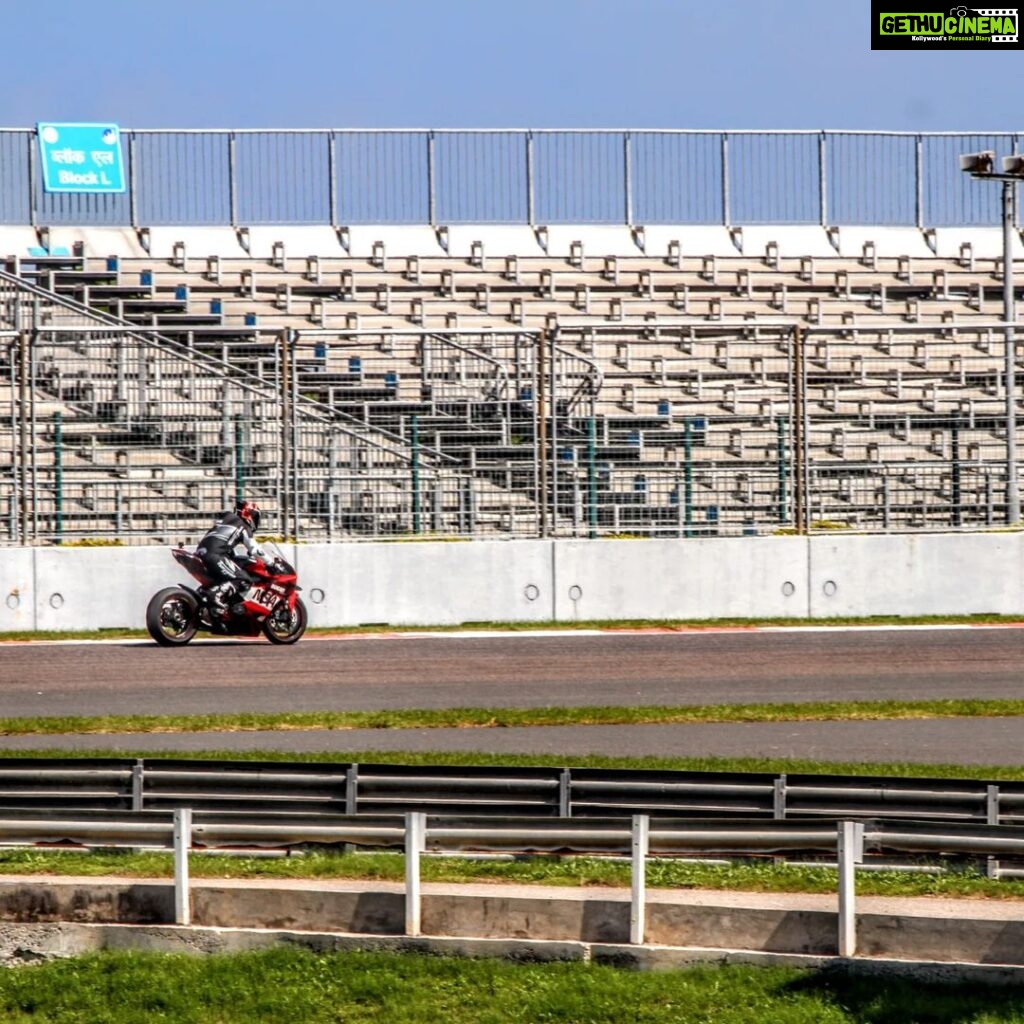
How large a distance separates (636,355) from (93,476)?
309 inches

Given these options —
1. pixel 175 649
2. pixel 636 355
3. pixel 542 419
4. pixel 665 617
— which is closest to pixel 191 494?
pixel 175 649

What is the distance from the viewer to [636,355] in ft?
88.6

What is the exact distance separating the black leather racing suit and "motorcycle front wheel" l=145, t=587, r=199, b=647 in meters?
0.33

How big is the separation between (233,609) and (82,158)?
15.2 metres

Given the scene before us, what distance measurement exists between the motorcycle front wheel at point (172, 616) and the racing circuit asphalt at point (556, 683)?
11.8 inches

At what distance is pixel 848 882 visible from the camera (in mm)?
10180

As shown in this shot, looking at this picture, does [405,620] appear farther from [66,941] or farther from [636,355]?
[66,941]

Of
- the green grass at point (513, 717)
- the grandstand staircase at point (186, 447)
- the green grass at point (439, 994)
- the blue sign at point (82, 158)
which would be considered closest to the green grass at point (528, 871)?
the green grass at point (439, 994)

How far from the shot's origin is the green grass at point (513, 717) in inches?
630

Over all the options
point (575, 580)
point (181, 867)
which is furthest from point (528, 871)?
point (575, 580)

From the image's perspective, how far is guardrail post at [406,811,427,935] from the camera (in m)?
10.7

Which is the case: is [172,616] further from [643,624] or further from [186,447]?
[643,624]

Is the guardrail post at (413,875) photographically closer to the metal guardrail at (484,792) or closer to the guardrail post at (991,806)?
the metal guardrail at (484,792)

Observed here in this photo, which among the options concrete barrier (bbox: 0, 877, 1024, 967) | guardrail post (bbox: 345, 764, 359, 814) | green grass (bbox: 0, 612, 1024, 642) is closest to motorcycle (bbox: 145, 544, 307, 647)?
green grass (bbox: 0, 612, 1024, 642)
